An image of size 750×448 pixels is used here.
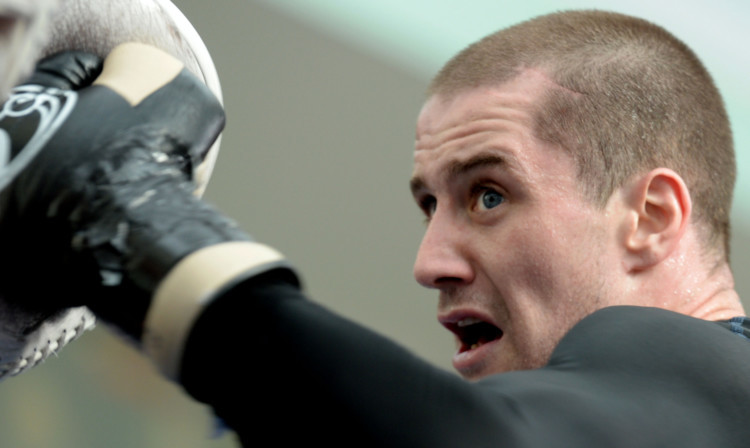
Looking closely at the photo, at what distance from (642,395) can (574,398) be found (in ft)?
0.31

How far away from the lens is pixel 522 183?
143 cm

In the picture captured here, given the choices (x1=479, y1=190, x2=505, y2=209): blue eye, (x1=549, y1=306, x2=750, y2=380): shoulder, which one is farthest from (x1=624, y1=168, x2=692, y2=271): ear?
(x1=549, y1=306, x2=750, y2=380): shoulder

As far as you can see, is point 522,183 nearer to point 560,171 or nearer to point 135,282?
point 560,171

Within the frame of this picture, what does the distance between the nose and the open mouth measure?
76mm

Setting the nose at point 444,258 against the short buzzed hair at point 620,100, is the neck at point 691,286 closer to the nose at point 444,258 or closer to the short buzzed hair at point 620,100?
the short buzzed hair at point 620,100

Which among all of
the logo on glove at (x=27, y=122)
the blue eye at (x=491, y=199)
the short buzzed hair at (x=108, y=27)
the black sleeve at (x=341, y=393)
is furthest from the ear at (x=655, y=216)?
the logo on glove at (x=27, y=122)

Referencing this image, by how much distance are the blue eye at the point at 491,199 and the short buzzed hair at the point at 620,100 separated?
0.12 m

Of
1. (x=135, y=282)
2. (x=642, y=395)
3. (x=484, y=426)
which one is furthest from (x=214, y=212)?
(x=642, y=395)

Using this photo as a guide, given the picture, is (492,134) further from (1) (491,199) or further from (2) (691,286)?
(2) (691,286)

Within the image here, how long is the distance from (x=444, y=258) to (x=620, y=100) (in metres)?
0.40

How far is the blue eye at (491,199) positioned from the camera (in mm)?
1459

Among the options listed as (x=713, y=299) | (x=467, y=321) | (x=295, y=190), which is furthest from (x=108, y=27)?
(x=295, y=190)

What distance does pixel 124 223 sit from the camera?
0.80m

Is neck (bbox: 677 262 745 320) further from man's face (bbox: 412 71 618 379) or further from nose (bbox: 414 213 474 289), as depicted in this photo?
nose (bbox: 414 213 474 289)
